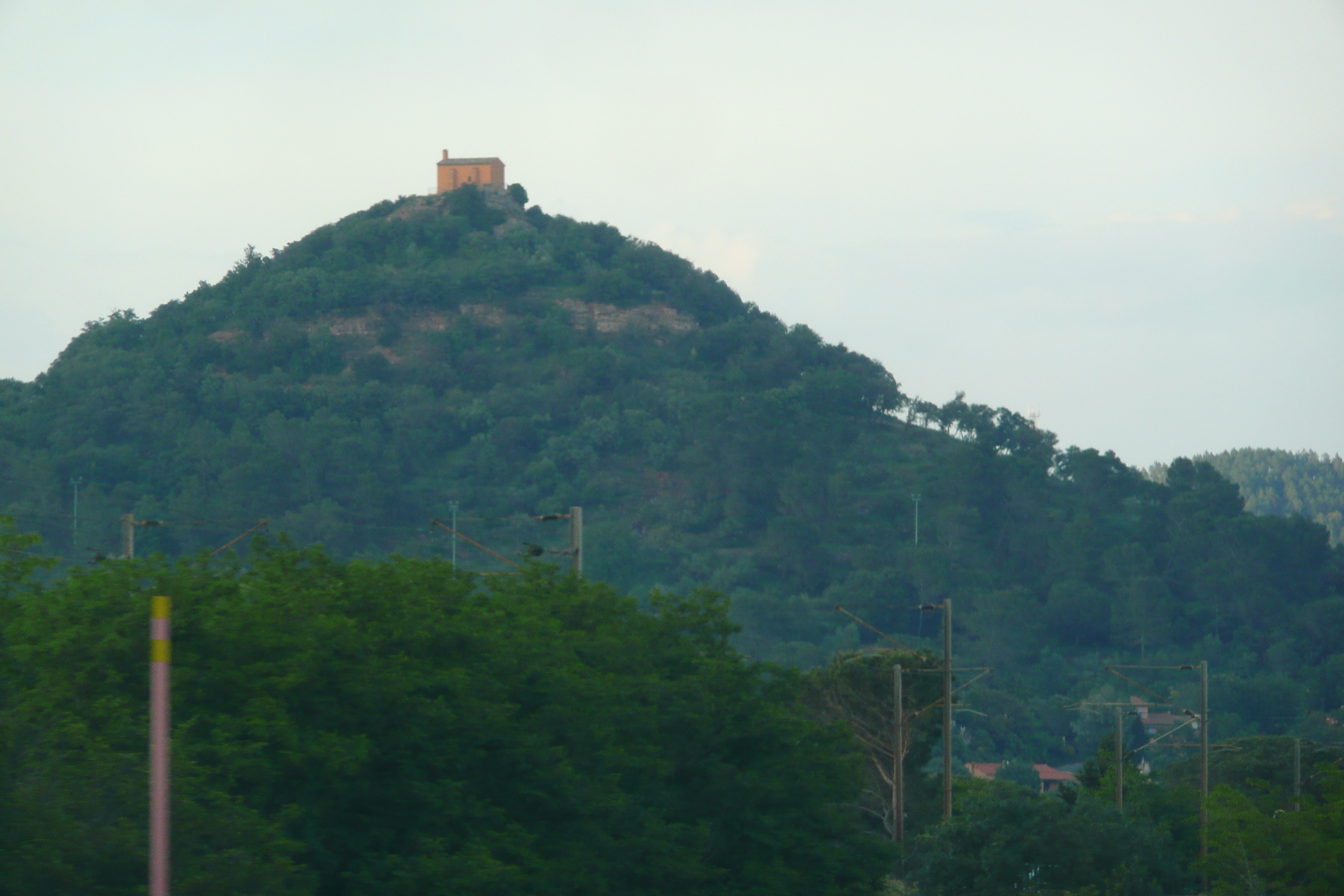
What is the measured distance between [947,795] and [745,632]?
231ft

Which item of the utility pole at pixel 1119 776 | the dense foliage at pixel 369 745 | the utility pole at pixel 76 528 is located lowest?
the utility pole at pixel 1119 776

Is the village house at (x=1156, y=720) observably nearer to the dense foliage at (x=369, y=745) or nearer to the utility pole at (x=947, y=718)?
the utility pole at (x=947, y=718)

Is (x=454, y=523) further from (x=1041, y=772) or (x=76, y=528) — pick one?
(x=1041, y=772)

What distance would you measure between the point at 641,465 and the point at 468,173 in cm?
3922

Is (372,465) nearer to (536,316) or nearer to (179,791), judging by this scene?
(536,316)

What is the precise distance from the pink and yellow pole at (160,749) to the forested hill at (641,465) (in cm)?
8871

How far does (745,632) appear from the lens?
330 feet

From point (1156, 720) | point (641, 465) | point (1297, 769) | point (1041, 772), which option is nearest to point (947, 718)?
point (1297, 769)

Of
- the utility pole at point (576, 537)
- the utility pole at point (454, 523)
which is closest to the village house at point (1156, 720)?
the utility pole at point (454, 523)

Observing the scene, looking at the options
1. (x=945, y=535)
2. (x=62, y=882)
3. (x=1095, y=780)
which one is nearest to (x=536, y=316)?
(x=945, y=535)

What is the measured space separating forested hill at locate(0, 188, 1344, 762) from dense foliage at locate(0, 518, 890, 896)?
77.1 metres

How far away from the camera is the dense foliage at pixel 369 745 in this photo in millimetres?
10289

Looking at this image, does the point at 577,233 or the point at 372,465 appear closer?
the point at 372,465

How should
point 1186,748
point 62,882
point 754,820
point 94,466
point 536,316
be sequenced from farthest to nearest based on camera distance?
point 536,316
point 94,466
point 1186,748
point 754,820
point 62,882
